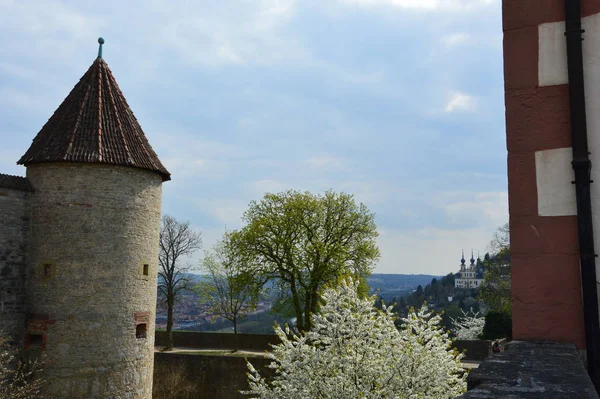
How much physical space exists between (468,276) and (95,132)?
178 metres

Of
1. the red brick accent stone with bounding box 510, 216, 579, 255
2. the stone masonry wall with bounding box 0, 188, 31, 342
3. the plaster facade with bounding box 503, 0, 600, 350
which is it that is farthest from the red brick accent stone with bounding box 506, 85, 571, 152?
the stone masonry wall with bounding box 0, 188, 31, 342

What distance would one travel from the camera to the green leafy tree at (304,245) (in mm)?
30875

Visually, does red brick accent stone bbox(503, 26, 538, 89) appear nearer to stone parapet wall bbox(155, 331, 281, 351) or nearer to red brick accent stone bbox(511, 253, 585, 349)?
red brick accent stone bbox(511, 253, 585, 349)

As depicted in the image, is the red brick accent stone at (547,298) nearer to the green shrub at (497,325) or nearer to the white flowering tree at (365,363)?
the white flowering tree at (365,363)

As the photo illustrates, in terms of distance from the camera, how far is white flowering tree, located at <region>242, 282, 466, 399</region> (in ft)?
39.8

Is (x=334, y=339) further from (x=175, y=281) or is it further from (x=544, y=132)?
(x=175, y=281)

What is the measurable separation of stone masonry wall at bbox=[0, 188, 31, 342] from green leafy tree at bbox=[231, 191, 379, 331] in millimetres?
17103

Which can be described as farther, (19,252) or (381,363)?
(19,252)

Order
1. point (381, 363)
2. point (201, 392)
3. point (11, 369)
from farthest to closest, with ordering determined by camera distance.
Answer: point (201, 392) < point (11, 369) < point (381, 363)

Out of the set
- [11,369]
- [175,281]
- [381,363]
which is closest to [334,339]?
[381,363]

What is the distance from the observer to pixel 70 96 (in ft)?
57.0

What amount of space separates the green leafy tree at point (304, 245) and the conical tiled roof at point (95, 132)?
14709 mm

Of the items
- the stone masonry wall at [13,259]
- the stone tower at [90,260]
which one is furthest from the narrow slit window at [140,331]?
the stone masonry wall at [13,259]

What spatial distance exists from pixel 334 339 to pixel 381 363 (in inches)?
48.7
